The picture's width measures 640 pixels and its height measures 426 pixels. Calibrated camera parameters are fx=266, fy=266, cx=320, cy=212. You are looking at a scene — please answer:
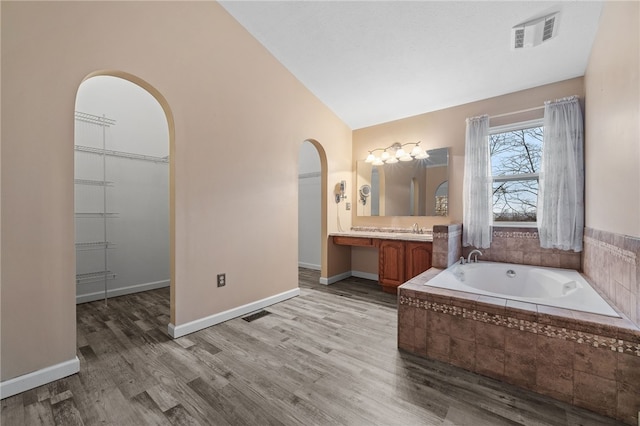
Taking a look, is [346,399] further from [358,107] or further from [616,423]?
[358,107]

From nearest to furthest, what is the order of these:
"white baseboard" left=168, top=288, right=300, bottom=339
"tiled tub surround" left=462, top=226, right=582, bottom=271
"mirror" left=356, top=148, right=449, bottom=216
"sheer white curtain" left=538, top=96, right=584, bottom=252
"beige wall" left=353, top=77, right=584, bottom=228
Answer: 1. "white baseboard" left=168, top=288, right=300, bottom=339
2. "sheer white curtain" left=538, top=96, right=584, bottom=252
3. "tiled tub surround" left=462, top=226, right=582, bottom=271
4. "beige wall" left=353, top=77, right=584, bottom=228
5. "mirror" left=356, top=148, right=449, bottom=216

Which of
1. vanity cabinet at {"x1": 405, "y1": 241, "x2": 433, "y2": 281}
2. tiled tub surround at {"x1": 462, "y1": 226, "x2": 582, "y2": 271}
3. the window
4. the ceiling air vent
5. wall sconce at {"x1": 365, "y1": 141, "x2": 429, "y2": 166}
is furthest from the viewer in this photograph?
wall sconce at {"x1": 365, "y1": 141, "x2": 429, "y2": 166}

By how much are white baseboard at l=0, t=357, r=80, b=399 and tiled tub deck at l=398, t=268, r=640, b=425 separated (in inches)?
87.7

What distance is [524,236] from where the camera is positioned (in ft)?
9.41

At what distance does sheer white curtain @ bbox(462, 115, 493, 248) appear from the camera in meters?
2.95

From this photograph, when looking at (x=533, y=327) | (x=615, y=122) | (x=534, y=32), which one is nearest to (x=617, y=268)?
(x=533, y=327)

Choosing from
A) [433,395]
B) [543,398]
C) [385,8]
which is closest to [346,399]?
[433,395]

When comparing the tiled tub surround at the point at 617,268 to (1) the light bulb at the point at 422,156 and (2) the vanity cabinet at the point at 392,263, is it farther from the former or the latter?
(1) the light bulb at the point at 422,156

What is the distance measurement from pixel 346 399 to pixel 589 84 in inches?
129

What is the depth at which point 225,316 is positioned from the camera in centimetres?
254

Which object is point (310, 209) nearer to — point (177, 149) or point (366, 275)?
point (366, 275)

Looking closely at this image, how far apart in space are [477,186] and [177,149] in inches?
121

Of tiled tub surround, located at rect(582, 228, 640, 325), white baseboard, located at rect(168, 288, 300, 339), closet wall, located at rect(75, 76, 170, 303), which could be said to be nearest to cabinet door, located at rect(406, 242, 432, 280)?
tiled tub surround, located at rect(582, 228, 640, 325)

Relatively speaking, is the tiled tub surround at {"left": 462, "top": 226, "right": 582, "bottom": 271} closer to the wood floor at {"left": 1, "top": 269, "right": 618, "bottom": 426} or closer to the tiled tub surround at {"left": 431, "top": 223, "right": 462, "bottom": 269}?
the tiled tub surround at {"left": 431, "top": 223, "right": 462, "bottom": 269}
